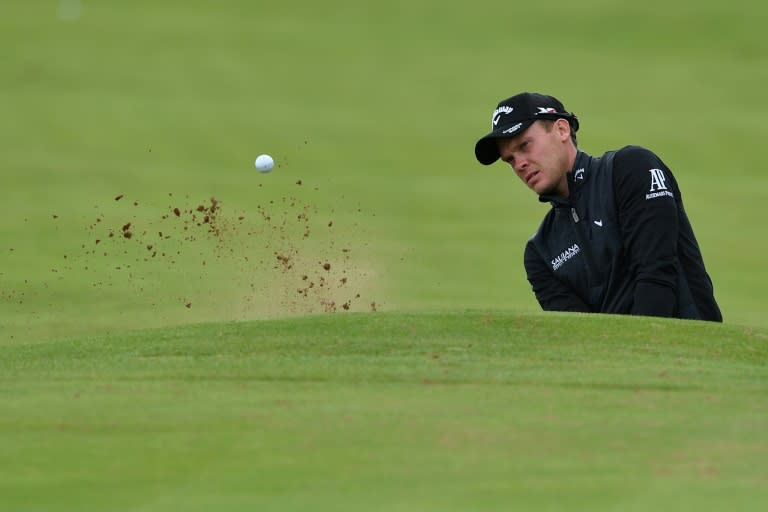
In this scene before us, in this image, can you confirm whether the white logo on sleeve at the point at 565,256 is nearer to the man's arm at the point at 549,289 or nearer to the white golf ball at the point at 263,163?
the man's arm at the point at 549,289

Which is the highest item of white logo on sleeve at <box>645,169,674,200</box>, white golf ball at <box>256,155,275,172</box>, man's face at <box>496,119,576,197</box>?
white golf ball at <box>256,155,275,172</box>

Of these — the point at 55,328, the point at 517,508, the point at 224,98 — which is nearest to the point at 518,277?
the point at 55,328

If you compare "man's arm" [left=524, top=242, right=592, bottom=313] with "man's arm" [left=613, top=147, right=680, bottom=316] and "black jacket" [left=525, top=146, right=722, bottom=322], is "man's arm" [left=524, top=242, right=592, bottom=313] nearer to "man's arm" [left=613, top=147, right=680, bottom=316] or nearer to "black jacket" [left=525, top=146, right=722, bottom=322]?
"black jacket" [left=525, top=146, right=722, bottom=322]

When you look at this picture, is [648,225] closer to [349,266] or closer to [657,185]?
[657,185]

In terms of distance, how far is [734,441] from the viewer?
3.72 meters

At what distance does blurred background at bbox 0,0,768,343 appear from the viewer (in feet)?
40.1

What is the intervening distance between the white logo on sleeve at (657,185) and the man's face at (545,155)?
41cm

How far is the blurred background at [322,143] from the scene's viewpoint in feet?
40.1

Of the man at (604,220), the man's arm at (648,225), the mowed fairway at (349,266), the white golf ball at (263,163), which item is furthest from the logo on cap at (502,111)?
the white golf ball at (263,163)

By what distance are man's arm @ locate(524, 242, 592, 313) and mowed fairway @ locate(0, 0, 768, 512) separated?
1.49 ft

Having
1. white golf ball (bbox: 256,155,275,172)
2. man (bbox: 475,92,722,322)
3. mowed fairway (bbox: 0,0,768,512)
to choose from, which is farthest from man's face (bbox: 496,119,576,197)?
white golf ball (bbox: 256,155,275,172)

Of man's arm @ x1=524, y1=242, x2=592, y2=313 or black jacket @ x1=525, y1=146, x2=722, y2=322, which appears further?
man's arm @ x1=524, y1=242, x2=592, y2=313

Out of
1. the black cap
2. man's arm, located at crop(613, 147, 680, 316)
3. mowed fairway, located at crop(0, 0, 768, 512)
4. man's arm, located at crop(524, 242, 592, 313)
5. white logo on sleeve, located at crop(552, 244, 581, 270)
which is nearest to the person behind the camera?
mowed fairway, located at crop(0, 0, 768, 512)

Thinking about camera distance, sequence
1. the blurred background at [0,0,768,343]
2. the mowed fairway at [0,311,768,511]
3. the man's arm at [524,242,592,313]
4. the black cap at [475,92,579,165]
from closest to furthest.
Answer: the mowed fairway at [0,311,768,511], the black cap at [475,92,579,165], the man's arm at [524,242,592,313], the blurred background at [0,0,768,343]
